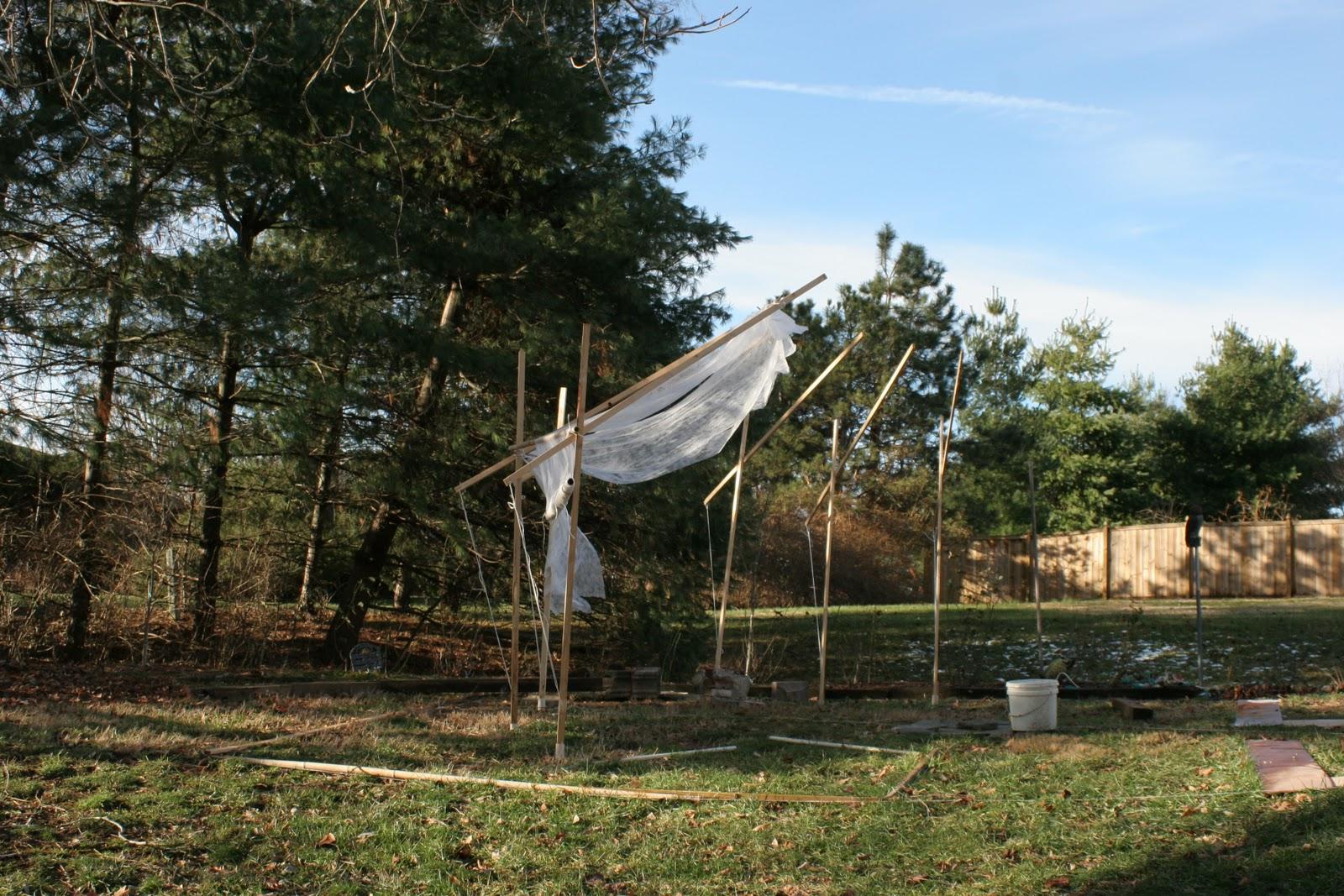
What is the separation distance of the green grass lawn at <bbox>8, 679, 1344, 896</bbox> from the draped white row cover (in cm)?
129

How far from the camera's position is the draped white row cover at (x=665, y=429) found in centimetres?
763

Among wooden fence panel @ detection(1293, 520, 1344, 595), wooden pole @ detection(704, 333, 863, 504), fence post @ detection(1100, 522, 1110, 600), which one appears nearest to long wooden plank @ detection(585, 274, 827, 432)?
wooden pole @ detection(704, 333, 863, 504)

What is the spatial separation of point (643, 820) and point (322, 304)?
7.70 m

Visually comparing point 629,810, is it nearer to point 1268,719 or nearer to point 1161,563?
point 1268,719

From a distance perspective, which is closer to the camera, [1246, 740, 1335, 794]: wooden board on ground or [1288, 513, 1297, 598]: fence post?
[1246, 740, 1335, 794]: wooden board on ground

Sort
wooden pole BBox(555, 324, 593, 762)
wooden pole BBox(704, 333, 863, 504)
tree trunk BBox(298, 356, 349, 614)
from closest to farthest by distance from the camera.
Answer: wooden pole BBox(555, 324, 593, 762) < wooden pole BBox(704, 333, 863, 504) < tree trunk BBox(298, 356, 349, 614)

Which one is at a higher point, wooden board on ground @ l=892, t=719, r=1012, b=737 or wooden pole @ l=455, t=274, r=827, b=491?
wooden pole @ l=455, t=274, r=827, b=491

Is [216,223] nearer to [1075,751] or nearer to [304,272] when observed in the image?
[304,272]

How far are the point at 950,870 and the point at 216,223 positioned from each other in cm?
978

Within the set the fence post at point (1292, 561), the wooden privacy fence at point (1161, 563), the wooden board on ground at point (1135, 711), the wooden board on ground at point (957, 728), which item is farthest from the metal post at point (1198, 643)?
the wooden privacy fence at point (1161, 563)

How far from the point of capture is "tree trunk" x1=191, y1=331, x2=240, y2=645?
448 inches

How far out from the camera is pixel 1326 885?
3959 millimetres

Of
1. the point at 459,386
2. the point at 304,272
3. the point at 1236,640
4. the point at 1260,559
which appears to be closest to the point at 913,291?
the point at 1260,559

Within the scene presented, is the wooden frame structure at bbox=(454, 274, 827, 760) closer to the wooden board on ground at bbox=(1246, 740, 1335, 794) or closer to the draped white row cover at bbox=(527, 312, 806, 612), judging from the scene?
the draped white row cover at bbox=(527, 312, 806, 612)
